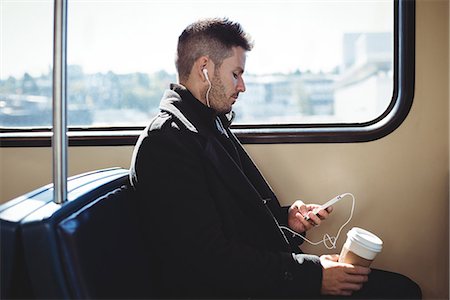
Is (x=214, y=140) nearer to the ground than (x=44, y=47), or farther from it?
nearer to the ground

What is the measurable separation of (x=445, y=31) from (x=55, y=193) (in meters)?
1.58

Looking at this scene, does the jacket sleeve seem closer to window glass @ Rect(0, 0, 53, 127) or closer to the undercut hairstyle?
the undercut hairstyle

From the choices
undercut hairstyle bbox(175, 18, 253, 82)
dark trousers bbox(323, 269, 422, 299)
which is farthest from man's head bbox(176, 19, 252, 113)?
dark trousers bbox(323, 269, 422, 299)

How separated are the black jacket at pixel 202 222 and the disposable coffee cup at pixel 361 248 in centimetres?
11

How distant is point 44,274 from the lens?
1001 millimetres

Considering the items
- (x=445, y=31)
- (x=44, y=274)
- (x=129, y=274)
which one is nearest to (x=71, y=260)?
(x=44, y=274)

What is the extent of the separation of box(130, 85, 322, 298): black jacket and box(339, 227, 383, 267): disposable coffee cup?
0.11 metres

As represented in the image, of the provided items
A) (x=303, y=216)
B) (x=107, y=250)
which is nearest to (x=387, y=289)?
(x=303, y=216)

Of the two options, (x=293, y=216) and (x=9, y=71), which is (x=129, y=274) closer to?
(x=293, y=216)

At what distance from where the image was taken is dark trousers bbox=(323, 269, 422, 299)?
154 centimetres

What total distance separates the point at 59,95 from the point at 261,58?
117cm

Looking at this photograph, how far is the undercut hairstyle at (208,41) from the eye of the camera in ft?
5.57

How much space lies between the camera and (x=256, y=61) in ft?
6.98

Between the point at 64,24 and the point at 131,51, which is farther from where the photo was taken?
the point at 131,51
